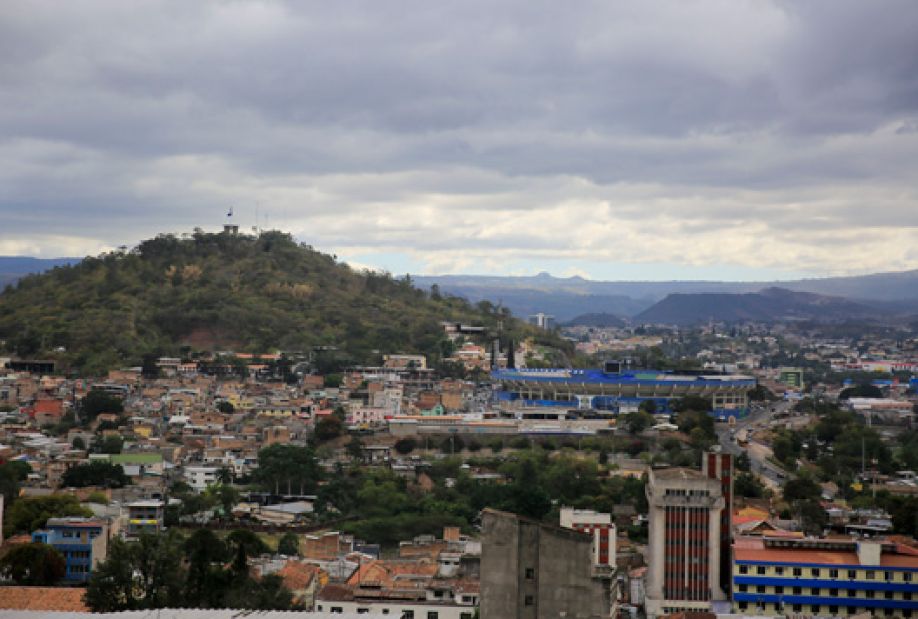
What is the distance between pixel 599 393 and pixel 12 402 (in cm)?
2842

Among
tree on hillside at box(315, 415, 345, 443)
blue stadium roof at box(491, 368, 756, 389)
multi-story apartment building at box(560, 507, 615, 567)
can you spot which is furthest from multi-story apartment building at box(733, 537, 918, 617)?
blue stadium roof at box(491, 368, 756, 389)

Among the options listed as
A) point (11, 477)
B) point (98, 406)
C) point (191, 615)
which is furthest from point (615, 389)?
point (191, 615)

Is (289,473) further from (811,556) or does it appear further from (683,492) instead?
(811,556)

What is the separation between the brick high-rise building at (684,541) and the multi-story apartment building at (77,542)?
40.0 feet

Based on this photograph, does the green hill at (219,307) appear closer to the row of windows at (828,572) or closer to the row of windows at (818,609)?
the row of windows at (828,572)

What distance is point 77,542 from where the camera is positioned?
35188mm

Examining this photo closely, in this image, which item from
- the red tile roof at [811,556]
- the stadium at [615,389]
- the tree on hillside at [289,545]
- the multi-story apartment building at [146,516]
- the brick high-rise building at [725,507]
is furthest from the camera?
the stadium at [615,389]

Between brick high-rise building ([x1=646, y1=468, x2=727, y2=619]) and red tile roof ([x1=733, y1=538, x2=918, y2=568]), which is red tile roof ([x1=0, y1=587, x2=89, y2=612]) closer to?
brick high-rise building ([x1=646, y1=468, x2=727, y2=619])

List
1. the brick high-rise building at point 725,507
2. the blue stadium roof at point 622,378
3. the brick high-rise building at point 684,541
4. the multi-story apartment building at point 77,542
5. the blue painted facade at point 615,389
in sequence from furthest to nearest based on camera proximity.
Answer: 1. the blue stadium roof at point 622,378
2. the blue painted facade at point 615,389
3. the multi-story apartment building at point 77,542
4. the brick high-rise building at point 725,507
5. the brick high-rise building at point 684,541

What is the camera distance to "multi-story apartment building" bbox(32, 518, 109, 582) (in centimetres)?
3459

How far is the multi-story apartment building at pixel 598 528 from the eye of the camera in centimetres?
3288

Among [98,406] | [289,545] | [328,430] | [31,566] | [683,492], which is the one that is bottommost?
[289,545]

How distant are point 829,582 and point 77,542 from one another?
54.1 ft

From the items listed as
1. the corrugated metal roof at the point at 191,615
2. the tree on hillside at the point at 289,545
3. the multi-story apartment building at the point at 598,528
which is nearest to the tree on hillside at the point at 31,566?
the tree on hillside at the point at 289,545
